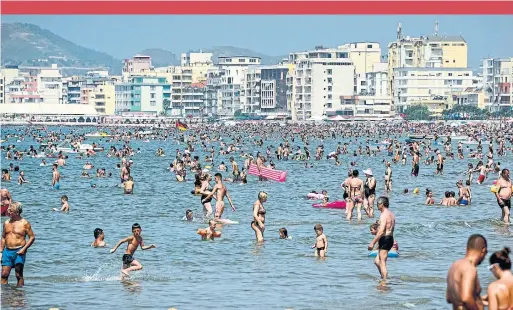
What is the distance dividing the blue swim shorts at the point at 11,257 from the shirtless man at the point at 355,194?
1296 cm

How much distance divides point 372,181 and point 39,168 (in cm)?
3910

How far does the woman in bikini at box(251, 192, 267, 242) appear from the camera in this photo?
23.6 m

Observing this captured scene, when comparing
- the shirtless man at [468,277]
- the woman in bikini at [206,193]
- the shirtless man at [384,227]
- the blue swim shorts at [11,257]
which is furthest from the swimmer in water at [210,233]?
the shirtless man at [468,277]

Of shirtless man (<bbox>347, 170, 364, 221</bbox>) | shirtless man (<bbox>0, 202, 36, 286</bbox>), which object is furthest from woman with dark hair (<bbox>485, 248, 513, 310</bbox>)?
shirtless man (<bbox>347, 170, 364, 221</bbox>)

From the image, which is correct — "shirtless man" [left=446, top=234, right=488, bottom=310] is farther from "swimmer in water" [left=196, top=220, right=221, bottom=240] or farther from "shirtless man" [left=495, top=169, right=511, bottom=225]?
"shirtless man" [left=495, top=169, right=511, bottom=225]

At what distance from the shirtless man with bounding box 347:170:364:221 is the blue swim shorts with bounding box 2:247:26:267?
13.0 metres

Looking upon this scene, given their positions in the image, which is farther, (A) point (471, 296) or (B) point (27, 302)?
(B) point (27, 302)

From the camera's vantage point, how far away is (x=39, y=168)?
6531 centimetres

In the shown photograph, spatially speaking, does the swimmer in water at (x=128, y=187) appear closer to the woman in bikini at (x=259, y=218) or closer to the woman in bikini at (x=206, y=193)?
the woman in bikini at (x=206, y=193)

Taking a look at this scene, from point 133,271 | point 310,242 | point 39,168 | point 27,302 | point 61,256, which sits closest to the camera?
point 27,302

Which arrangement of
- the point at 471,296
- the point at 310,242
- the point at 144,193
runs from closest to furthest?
the point at 471,296 < the point at 310,242 < the point at 144,193

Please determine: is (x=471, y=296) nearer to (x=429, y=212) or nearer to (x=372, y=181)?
(x=372, y=181)

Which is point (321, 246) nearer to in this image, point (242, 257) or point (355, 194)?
point (242, 257)

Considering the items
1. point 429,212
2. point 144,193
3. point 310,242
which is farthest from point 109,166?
point 310,242
